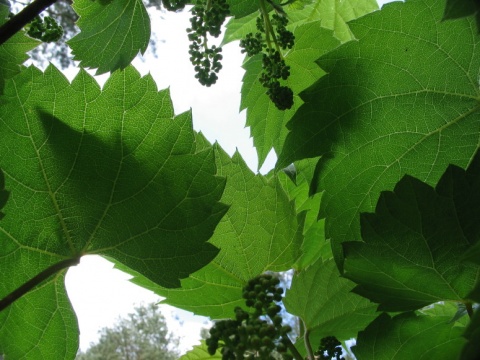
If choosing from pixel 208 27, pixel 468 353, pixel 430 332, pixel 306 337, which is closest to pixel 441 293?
pixel 430 332

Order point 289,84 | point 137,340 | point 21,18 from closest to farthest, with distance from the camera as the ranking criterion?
point 21,18, point 289,84, point 137,340

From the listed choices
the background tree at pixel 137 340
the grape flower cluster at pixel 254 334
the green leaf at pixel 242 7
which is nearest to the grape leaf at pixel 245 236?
the grape flower cluster at pixel 254 334

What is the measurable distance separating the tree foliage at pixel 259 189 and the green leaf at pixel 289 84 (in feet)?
0.77

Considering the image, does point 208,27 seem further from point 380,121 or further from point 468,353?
point 468,353

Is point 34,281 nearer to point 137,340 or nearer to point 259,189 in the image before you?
point 259,189

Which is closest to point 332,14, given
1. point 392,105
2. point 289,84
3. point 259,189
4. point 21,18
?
point 289,84

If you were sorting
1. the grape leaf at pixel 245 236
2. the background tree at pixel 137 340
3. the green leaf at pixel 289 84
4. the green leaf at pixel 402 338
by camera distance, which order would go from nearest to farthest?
the green leaf at pixel 402 338 < the grape leaf at pixel 245 236 < the green leaf at pixel 289 84 < the background tree at pixel 137 340

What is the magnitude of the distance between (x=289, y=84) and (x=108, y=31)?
41 centimetres

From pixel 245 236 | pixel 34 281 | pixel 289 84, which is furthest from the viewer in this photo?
pixel 289 84

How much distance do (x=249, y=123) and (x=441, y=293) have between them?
64cm

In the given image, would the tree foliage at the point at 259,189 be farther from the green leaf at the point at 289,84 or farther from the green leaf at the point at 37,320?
the green leaf at the point at 289,84

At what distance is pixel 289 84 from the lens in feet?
4.20

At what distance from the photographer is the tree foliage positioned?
32.9 inches

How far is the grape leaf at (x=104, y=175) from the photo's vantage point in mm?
865
